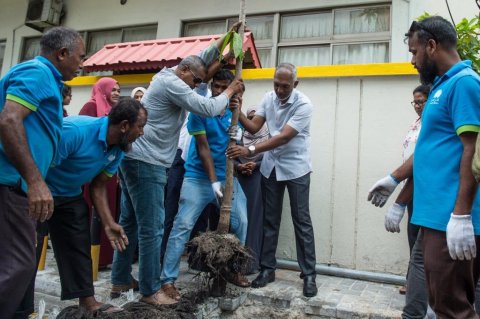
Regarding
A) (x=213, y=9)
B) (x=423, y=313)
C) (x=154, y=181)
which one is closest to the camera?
(x=423, y=313)

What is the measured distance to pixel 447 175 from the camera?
1942 millimetres

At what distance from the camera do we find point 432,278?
192 cm

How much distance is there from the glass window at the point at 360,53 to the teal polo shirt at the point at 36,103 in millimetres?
5924

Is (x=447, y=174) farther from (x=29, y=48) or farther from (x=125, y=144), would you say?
(x=29, y=48)

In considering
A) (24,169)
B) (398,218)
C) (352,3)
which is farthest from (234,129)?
(352,3)

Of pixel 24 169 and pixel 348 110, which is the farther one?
pixel 348 110

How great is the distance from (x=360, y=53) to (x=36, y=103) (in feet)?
20.5

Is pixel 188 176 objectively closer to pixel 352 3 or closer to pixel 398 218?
pixel 398 218

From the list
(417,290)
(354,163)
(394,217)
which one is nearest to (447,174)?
(394,217)

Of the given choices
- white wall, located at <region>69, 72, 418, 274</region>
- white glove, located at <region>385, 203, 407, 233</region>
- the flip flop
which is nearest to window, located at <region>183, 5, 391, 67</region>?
white wall, located at <region>69, 72, 418, 274</region>

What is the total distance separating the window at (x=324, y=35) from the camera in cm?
707

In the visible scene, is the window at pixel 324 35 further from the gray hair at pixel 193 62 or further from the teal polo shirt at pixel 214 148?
the gray hair at pixel 193 62

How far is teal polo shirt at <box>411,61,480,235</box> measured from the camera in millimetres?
1870

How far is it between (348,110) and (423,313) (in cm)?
246
